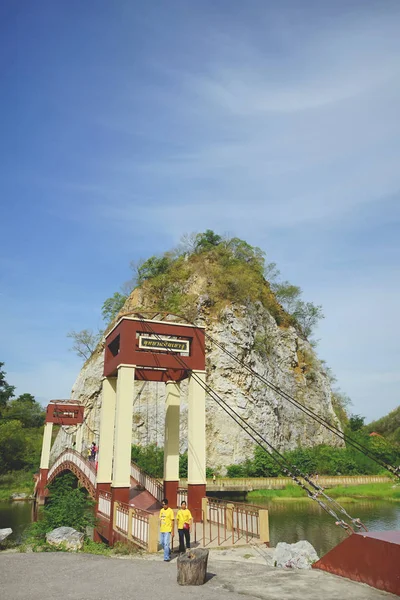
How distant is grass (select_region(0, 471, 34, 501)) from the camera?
4159 centimetres

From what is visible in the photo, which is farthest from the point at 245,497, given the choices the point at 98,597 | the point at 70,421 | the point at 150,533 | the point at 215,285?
the point at 98,597

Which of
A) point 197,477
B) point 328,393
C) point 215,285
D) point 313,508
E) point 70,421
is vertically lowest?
point 313,508

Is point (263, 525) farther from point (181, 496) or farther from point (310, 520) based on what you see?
point (310, 520)

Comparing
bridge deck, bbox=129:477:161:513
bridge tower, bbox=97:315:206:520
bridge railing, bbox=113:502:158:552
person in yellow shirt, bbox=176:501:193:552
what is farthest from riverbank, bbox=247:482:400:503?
person in yellow shirt, bbox=176:501:193:552

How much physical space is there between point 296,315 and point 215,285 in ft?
52.9

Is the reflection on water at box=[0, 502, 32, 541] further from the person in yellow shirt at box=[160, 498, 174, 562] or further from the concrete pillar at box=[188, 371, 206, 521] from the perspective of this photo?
the person in yellow shirt at box=[160, 498, 174, 562]

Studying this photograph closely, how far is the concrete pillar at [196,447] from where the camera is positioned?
1669 centimetres

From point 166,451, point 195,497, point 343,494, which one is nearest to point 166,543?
point 195,497

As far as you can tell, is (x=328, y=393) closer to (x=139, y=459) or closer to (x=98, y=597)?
(x=139, y=459)

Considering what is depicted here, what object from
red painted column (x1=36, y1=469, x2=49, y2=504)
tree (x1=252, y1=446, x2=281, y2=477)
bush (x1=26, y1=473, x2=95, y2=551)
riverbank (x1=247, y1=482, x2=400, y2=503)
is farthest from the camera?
red painted column (x1=36, y1=469, x2=49, y2=504)

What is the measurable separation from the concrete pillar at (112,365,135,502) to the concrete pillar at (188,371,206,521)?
2267 millimetres

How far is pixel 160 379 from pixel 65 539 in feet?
26.7

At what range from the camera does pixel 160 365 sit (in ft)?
57.7

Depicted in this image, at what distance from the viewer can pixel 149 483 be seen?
20.7 m
